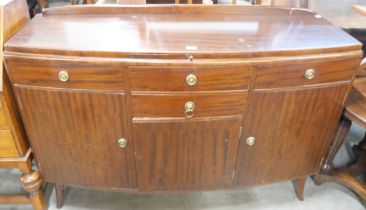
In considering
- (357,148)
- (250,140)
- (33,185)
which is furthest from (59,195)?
(357,148)

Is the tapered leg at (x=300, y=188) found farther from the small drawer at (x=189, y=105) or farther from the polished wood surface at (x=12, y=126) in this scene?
the polished wood surface at (x=12, y=126)

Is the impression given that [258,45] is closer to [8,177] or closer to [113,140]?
[113,140]

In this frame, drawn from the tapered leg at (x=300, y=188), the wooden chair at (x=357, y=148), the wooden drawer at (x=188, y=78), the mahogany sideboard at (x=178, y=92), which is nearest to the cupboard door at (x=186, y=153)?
the mahogany sideboard at (x=178, y=92)

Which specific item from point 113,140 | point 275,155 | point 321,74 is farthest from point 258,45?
point 113,140

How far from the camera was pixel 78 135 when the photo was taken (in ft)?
3.52

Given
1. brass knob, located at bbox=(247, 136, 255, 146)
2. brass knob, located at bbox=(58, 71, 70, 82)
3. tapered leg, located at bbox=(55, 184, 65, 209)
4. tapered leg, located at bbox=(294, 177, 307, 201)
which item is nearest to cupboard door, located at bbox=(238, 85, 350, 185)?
brass knob, located at bbox=(247, 136, 255, 146)

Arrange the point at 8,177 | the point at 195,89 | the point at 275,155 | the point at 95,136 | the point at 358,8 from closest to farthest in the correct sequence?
1. the point at 195,89
2. the point at 95,136
3. the point at 275,155
4. the point at 358,8
5. the point at 8,177

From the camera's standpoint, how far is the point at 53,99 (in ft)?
3.25

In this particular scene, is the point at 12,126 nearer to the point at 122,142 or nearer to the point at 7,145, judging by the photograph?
the point at 7,145

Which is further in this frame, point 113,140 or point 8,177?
point 8,177

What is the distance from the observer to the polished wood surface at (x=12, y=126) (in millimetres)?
991

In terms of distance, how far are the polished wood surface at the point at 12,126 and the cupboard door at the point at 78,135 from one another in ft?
0.18

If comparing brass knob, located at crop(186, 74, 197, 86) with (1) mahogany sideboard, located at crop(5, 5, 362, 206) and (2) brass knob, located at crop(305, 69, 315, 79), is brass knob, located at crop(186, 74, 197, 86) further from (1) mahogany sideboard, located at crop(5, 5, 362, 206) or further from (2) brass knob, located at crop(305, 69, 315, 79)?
(2) brass knob, located at crop(305, 69, 315, 79)

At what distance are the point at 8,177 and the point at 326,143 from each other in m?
1.53
